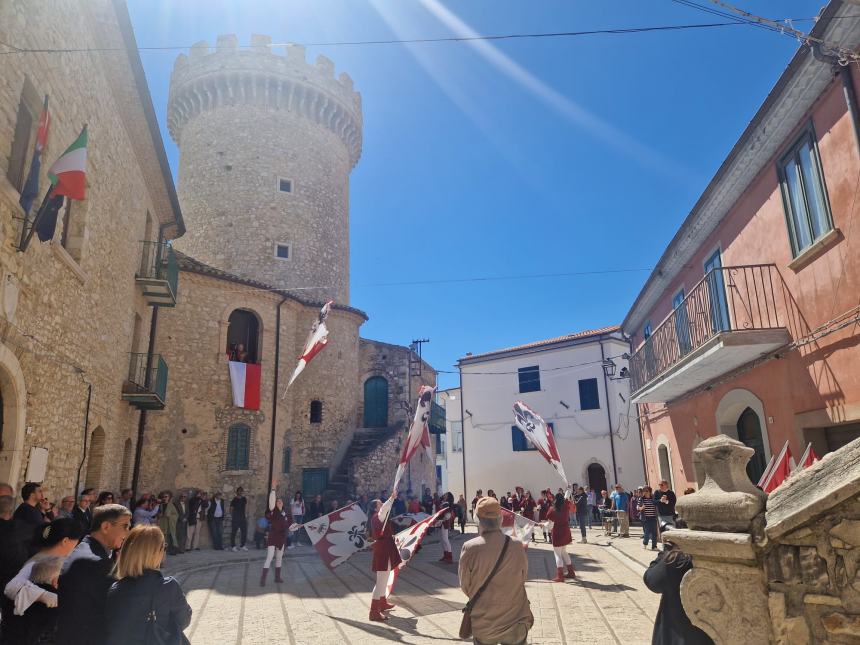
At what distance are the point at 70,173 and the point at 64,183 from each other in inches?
6.9

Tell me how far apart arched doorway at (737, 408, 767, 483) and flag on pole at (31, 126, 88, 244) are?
11.5 metres

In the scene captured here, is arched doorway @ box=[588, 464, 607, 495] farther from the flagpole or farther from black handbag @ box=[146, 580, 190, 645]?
black handbag @ box=[146, 580, 190, 645]

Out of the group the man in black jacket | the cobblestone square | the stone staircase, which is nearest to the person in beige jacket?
the man in black jacket

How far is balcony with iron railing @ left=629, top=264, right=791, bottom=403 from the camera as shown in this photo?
902cm

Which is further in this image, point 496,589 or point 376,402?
point 376,402

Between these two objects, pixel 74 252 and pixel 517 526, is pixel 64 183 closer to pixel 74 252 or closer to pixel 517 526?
pixel 74 252

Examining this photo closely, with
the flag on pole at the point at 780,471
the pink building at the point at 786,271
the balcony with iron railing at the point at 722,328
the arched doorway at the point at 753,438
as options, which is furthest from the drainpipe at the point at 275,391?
the flag on pole at the point at 780,471

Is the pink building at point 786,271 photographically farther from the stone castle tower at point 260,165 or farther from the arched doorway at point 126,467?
the stone castle tower at point 260,165

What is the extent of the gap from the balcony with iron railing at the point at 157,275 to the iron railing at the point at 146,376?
171 cm

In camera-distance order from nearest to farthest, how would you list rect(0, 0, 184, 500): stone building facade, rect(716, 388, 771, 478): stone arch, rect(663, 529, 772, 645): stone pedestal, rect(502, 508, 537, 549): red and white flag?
1. rect(663, 529, 772, 645): stone pedestal
2. rect(0, 0, 184, 500): stone building facade
3. rect(716, 388, 771, 478): stone arch
4. rect(502, 508, 537, 549): red and white flag

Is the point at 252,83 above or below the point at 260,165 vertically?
above

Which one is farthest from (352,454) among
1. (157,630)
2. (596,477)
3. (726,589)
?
(726,589)

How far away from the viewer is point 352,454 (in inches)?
954

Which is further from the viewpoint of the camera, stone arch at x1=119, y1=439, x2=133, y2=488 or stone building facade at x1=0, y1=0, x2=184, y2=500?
stone arch at x1=119, y1=439, x2=133, y2=488
